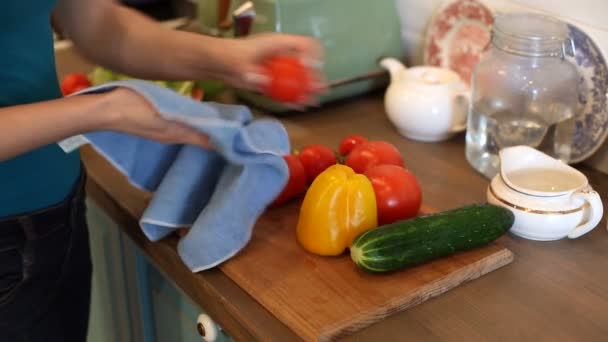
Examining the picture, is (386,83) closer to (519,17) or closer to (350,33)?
(350,33)

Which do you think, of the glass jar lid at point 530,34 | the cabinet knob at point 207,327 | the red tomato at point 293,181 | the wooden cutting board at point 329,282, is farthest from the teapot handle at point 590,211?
the cabinet knob at point 207,327

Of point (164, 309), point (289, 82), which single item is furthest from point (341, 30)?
point (164, 309)

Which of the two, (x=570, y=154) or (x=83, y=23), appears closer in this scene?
(x=83, y=23)

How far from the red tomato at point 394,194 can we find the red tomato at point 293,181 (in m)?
0.10

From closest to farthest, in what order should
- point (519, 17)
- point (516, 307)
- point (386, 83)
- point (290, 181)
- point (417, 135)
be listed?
point (516, 307), point (290, 181), point (519, 17), point (417, 135), point (386, 83)

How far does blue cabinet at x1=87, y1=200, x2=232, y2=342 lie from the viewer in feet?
3.38

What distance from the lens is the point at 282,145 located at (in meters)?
0.83

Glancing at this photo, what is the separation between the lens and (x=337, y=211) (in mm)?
837

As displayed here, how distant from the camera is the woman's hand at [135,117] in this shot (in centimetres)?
72

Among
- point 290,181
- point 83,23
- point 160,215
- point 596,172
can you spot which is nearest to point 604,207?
point 596,172

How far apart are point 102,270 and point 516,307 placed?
711 millimetres

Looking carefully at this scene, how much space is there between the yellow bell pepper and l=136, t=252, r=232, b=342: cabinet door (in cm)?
19

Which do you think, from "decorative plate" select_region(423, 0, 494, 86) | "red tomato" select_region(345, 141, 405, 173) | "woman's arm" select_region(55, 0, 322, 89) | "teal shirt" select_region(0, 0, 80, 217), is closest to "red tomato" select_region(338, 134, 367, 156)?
"red tomato" select_region(345, 141, 405, 173)

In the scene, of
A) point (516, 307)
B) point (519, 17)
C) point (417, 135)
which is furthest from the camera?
point (417, 135)
